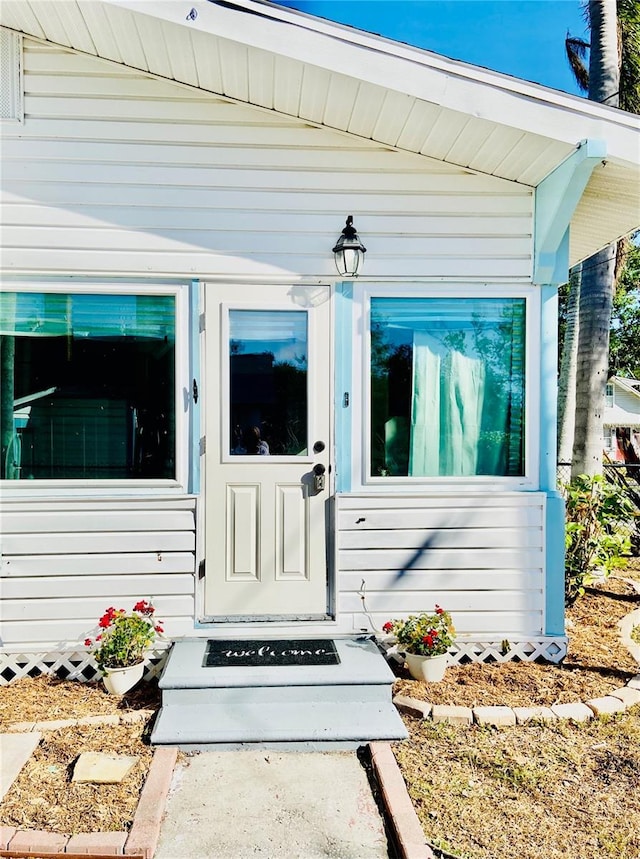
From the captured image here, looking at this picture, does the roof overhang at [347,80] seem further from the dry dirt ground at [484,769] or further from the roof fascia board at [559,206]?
the dry dirt ground at [484,769]

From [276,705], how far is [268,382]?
1.74 meters

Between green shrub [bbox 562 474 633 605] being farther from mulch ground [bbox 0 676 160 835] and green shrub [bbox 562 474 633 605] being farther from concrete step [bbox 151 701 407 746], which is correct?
mulch ground [bbox 0 676 160 835]

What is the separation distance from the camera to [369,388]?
359cm

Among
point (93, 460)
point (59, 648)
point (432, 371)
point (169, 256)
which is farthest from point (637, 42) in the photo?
point (59, 648)

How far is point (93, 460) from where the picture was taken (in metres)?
3.48

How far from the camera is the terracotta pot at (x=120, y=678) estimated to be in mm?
3178

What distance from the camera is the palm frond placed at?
11719mm

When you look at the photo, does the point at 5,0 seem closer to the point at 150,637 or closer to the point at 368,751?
the point at 150,637

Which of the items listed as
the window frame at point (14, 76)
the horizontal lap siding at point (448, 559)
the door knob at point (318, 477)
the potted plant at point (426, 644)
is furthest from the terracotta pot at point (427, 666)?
the window frame at point (14, 76)

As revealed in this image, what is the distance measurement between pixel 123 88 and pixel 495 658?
3.99 metres

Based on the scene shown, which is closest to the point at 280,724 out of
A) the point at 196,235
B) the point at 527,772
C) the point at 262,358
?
the point at 527,772

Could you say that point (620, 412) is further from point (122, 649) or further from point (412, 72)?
point (122, 649)

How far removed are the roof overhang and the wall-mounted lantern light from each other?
0.58 m

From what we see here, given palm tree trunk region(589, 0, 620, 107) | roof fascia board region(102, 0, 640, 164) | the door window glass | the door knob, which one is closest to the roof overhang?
roof fascia board region(102, 0, 640, 164)
